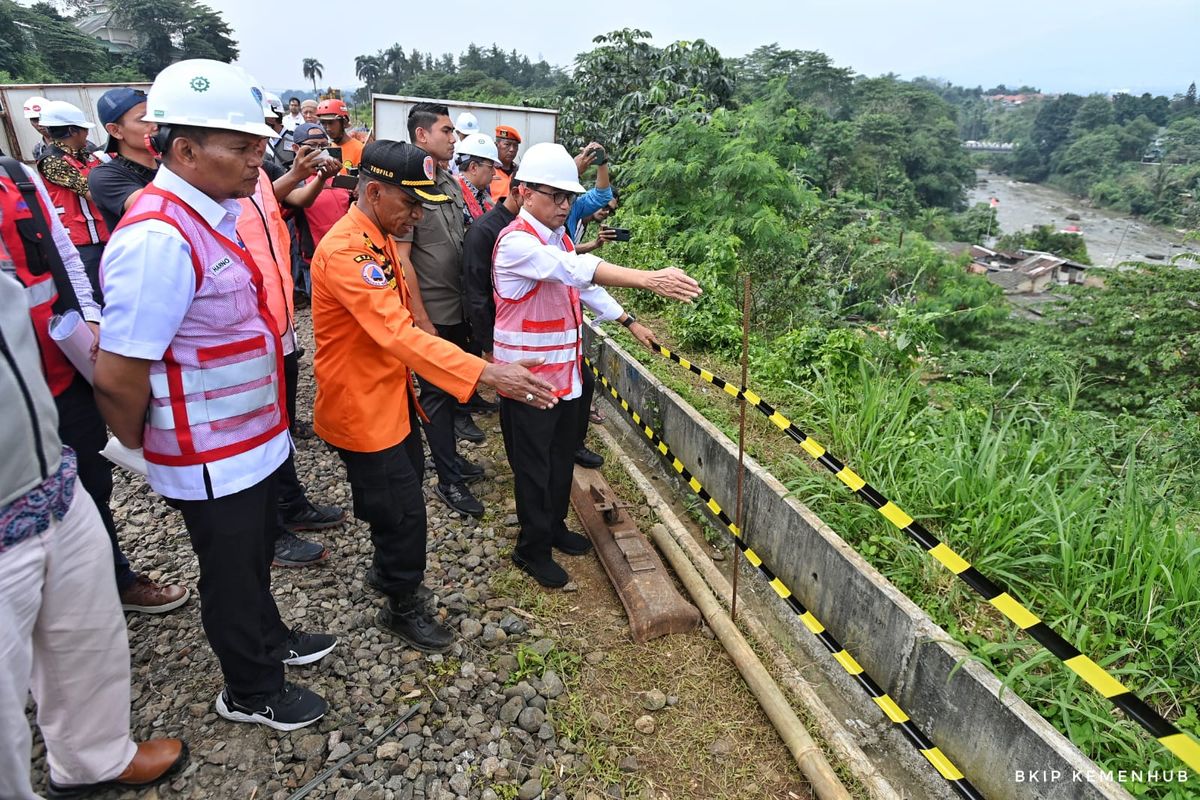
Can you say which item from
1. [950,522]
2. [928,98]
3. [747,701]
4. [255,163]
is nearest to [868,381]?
[950,522]

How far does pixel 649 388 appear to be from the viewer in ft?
17.2

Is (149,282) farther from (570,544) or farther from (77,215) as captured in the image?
(77,215)

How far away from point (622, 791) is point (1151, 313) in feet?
45.3

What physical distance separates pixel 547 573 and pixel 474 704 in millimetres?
875

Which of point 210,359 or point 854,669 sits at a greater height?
point 210,359

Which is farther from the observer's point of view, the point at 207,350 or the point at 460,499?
the point at 460,499

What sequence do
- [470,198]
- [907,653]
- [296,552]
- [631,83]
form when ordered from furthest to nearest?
[631,83] < [470,198] < [296,552] < [907,653]

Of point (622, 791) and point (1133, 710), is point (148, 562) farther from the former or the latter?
point (1133, 710)

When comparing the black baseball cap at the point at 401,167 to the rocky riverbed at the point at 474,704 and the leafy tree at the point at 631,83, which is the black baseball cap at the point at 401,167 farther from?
the leafy tree at the point at 631,83

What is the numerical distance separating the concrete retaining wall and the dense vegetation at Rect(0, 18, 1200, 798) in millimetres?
175

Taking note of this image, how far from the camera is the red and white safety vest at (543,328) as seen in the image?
3209 mm

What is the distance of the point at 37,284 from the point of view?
2229 mm

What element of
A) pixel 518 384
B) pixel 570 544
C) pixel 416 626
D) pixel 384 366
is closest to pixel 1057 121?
pixel 570 544

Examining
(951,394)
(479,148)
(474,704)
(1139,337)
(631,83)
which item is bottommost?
(1139,337)
